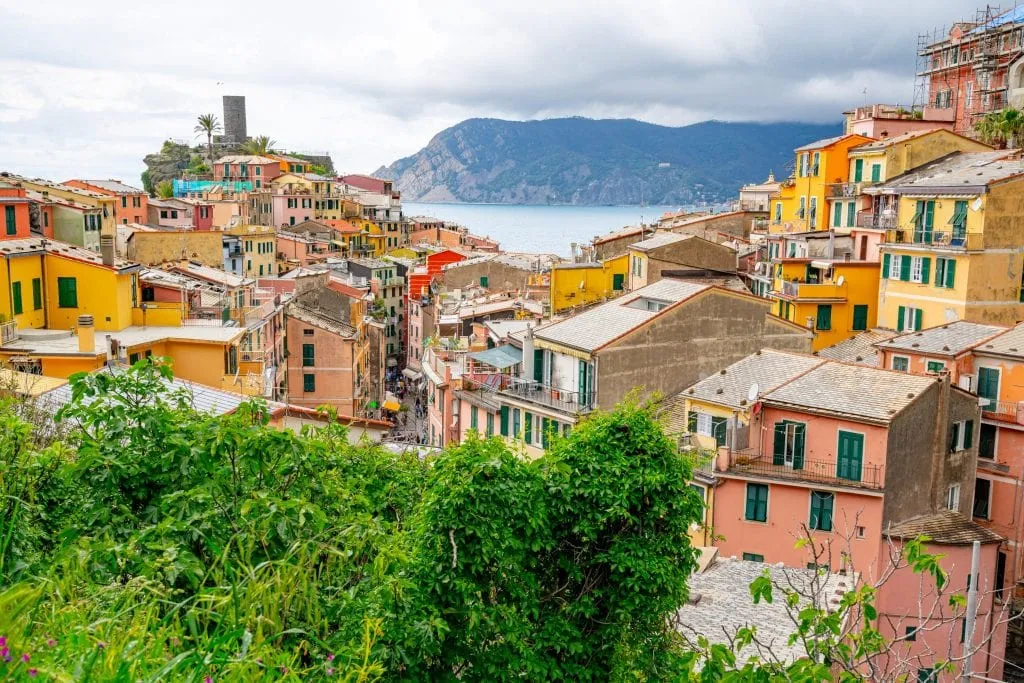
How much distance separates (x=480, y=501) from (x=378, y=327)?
63.4 meters

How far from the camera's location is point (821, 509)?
30.1 metres

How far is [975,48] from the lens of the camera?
72438 mm

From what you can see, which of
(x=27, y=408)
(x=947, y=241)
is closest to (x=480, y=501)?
(x=27, y=408)

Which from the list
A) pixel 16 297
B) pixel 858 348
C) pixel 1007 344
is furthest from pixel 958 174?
pixel 16 297

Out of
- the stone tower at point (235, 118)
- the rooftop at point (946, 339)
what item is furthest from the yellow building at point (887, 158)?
the stone tower at point (235, 118)

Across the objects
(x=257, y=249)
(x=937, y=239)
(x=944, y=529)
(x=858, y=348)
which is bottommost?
(x=944, y=529)

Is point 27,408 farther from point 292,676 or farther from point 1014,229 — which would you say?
point 1014,229

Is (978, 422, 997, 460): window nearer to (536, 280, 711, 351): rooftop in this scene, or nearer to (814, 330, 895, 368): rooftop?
(814, 330, 895, 368): rooftop

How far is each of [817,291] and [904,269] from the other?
13.2ft

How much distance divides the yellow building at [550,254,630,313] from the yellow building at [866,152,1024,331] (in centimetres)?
1314

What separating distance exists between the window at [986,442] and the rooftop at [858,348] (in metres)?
6.36

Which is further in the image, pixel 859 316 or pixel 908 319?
pixel 859 316

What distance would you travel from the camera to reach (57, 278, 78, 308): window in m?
34.9

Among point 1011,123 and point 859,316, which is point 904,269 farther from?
point 1011,123
